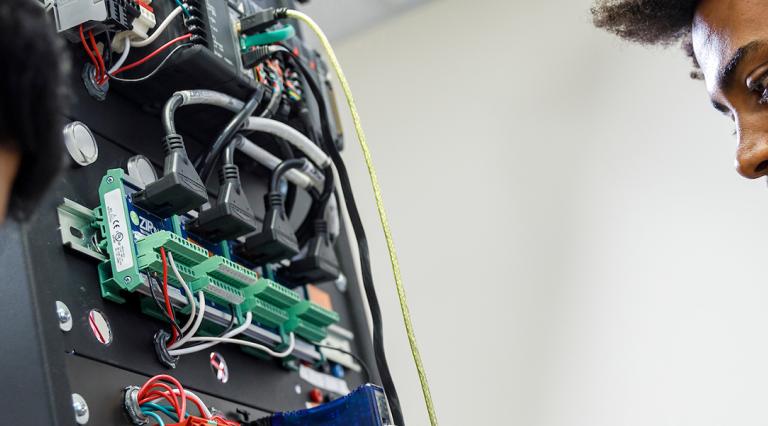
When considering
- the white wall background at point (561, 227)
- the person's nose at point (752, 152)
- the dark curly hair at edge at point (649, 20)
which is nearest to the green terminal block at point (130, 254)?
the person's nose at point (752, 152)

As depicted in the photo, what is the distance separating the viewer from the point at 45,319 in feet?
2.89

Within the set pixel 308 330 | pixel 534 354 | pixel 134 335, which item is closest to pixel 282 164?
pixel 308 330

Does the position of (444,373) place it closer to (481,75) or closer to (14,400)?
(481,75)

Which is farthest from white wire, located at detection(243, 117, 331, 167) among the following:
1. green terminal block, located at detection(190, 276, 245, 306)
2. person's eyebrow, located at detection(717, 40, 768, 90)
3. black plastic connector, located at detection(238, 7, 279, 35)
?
person's eyebrow, located at detection(717, 40, 768, 90)

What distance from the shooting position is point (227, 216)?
1114mm

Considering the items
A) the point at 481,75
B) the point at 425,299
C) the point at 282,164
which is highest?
the point at 481,75

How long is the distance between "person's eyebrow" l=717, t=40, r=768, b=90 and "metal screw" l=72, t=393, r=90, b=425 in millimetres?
896

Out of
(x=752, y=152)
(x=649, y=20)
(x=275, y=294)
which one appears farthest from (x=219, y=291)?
(x=649, y=20)

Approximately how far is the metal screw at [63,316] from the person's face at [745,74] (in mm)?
855

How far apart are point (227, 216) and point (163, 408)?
24cm

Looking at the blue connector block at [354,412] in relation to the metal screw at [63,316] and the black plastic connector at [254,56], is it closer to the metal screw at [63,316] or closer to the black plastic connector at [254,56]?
the metal screw at [63,316]

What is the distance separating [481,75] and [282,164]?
6.64ft

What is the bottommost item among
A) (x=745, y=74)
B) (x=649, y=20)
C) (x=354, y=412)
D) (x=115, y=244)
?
(x=354, y=412)

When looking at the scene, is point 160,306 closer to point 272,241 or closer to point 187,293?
point 187,293
